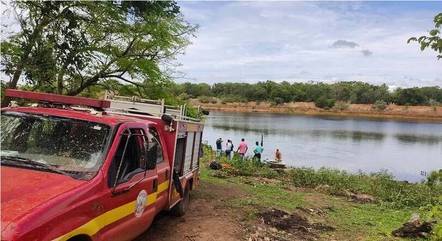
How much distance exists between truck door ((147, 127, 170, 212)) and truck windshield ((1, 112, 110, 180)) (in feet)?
4.82

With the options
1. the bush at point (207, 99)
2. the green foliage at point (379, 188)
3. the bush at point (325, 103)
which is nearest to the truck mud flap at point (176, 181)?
the green foliage at point (379, 188)

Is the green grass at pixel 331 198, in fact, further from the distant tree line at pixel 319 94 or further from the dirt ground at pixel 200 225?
the distant tree line at pixel 319 94

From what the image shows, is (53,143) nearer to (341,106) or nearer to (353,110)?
(341,106)

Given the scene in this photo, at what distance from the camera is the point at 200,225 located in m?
9.14

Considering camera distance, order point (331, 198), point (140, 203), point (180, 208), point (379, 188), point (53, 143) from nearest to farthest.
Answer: point (53, 143) < point (140, 203) < point (180, 208) < point (331, 198) < point (379, 188)

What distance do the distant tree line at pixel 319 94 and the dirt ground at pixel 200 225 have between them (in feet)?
422

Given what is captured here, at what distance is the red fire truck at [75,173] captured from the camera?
419cm

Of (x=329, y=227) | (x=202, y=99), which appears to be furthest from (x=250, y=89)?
(x=329, y=227)

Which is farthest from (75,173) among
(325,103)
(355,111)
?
(355,111)

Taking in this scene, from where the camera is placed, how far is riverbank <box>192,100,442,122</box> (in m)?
143

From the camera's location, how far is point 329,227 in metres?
10.5

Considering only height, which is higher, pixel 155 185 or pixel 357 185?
pixel 155 185

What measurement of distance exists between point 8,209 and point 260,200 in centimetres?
934

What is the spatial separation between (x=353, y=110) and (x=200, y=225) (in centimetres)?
14189
